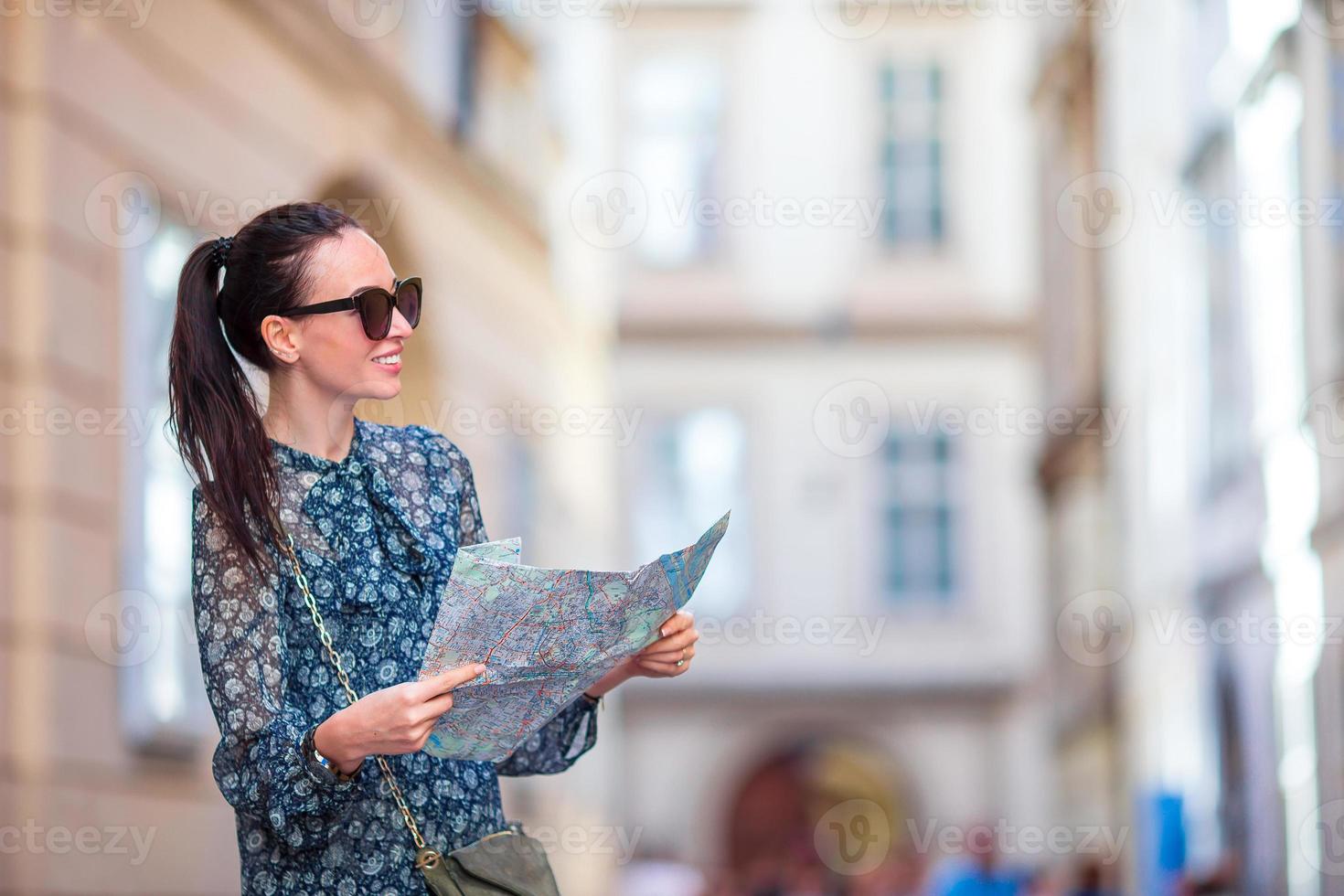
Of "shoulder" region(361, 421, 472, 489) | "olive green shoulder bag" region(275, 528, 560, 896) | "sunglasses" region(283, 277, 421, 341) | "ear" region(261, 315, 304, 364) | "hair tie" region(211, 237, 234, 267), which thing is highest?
"hair tie" region(211, 237, 234, 267)

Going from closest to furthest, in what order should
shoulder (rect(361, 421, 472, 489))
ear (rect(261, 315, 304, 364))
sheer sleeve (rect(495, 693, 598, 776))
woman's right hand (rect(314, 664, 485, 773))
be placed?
1. woman's right hand (rect(314, 664, 485, 773))
2. ear (rect(261, 315, 304, 364))
3. shoulder (rect(361, 421, 472, 489))
4. sheer sleeve (rect(495, 693, 598, 776))

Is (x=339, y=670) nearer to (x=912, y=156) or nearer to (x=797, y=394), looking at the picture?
(x=797, y=394)

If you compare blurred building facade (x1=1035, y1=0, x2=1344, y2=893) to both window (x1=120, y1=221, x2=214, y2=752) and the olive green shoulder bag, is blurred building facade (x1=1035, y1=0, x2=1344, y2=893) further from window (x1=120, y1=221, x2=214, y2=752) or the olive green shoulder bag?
the olive green shoulder bag

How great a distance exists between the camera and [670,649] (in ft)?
8.80

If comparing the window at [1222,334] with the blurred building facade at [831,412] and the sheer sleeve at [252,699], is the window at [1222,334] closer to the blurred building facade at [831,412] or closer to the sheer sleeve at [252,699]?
the blurred building facade at [831,412]

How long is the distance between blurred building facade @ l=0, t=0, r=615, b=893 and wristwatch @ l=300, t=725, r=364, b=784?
521cm

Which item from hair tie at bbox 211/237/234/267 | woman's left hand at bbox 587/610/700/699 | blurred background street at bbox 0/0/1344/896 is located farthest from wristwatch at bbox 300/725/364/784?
blurred background street at bbox 0/0/1344/896

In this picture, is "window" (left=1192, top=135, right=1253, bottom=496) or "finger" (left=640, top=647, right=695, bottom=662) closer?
"finger" (left=640, top=647, right=695, bottom=662)

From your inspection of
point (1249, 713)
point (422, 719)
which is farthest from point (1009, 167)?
point (422, 719)

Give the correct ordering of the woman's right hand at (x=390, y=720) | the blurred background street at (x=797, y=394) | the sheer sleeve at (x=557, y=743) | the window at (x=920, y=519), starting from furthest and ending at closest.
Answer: the window at (x=920, y=519)
the blurred background street at (x=797, y=394)
the sheer sleeve at (x=557, y=743)
the woman's right hand at (x=390, y=720)

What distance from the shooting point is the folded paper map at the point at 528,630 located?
7.91 feet

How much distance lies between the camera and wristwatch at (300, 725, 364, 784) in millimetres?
2439

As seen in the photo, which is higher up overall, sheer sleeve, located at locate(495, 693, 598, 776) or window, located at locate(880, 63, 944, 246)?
window, located at locate(880, 63, 944, 246)

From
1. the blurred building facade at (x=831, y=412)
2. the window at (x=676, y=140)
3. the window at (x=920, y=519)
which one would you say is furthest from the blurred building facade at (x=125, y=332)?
the window at (x=920, y=519)
